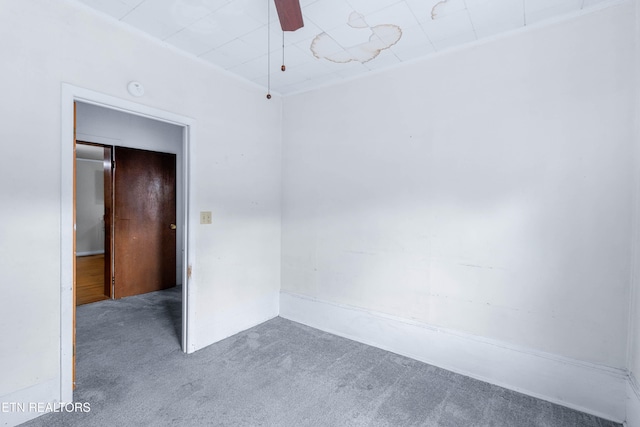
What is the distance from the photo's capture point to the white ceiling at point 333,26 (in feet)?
6.40

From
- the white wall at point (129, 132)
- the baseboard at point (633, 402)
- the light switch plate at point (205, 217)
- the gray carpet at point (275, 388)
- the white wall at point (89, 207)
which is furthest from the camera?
the white wall at point (89, 207)

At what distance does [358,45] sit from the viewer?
95.9 inches

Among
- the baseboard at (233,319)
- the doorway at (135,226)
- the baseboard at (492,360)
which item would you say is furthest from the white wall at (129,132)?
the baseboard at (492,360)

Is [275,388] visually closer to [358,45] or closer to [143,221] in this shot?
[358,45]

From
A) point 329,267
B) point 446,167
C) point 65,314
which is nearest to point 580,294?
point 446,167

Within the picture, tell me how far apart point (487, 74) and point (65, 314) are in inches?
137

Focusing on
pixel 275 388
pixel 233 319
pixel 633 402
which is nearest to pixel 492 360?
pixel 633 402

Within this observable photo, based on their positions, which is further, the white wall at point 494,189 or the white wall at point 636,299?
the white wall at point 494,189

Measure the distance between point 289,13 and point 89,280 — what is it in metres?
5.23

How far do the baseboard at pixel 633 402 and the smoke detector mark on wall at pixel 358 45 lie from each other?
8.95ft

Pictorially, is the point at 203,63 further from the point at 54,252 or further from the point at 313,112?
the point at 54,252

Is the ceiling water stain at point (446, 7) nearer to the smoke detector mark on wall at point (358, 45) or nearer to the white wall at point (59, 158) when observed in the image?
the smoke detector mark on wall at point (358, 45)

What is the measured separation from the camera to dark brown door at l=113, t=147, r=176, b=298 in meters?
4.14

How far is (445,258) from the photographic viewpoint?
2.52 meters
